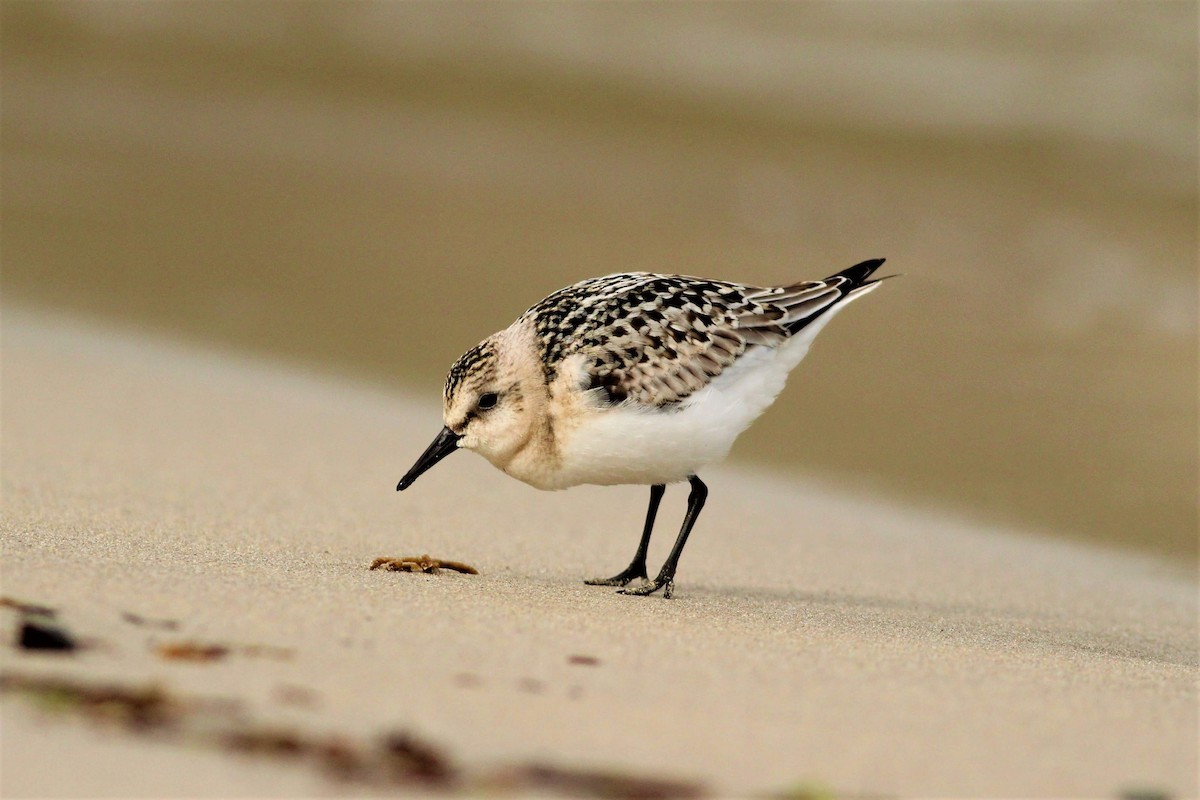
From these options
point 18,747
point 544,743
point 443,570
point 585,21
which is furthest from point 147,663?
point 585,21

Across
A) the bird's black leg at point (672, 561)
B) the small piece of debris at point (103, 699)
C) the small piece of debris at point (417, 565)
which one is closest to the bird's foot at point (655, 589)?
the bird's black leg at point (672, 561)

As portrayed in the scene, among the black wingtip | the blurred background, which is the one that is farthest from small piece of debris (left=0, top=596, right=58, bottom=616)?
the blurred background

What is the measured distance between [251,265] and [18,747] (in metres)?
7.80

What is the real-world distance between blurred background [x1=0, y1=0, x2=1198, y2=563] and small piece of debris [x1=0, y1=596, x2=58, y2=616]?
169 inches

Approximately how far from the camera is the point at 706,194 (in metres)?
12.2

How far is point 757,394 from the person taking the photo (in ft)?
16.1

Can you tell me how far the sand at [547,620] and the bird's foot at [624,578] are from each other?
0.12 meters

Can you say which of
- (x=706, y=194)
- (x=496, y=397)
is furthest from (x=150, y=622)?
(x=706, y=194)

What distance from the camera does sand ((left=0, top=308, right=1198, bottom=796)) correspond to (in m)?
2.75

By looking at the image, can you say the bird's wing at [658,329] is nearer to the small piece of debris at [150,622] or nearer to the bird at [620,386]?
the bird at [620,386]

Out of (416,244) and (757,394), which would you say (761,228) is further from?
(757,394)

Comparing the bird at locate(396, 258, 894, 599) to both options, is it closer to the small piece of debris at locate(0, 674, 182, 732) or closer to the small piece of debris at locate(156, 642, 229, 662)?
the small piece of debris at locate(156, 642, 229, 662)

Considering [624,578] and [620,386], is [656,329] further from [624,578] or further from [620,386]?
[624,578]

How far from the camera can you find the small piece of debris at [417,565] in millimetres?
4402
